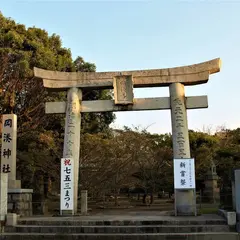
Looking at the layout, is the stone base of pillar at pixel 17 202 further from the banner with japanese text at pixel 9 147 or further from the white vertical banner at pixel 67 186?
the white vertical banner at pixel 67 186

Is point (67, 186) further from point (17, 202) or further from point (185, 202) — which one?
point (185, 202)

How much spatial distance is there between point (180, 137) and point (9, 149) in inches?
263

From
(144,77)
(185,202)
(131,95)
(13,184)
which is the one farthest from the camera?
(144,77)

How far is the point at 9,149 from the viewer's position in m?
13.6

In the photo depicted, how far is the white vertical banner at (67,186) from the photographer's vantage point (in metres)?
12.0

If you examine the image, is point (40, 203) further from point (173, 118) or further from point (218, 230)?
point (218, 230)

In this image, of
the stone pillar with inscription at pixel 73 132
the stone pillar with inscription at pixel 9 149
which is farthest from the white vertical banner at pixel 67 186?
the stone pillar with inscription at pixel 9 149

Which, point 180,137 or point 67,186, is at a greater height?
point 180,137

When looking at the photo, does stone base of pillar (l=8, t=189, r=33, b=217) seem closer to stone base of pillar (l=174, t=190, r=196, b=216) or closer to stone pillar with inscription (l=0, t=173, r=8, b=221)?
stone pillar with inscription (l=0, t=173, r=8, b=221)

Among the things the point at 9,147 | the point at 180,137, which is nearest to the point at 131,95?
the point at 180,137

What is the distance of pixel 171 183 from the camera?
78.6ft

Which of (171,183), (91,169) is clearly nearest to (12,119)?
(91,169)

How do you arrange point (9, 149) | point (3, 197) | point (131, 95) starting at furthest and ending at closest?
point (9, 149), point (131, 95), point (3, 197)

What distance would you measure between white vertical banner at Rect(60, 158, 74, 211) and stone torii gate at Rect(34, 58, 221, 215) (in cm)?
71
